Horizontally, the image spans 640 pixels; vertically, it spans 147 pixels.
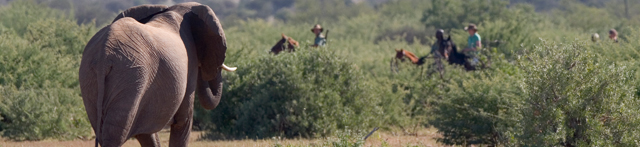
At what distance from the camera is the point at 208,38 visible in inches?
296

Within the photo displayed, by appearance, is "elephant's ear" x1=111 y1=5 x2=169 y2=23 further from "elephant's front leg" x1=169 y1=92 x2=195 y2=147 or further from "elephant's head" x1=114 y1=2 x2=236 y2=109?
"elephant's front leg" x1=169 y1=92 x2=195 y2=147

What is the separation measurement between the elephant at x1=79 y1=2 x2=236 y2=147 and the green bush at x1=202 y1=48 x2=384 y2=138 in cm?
587

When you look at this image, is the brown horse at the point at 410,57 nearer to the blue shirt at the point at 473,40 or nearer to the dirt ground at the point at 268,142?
Result: the blue shirt at the point at 473,40

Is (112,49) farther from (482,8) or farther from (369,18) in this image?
(369,18)

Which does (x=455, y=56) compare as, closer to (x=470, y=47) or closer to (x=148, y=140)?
(x=470, y=47)

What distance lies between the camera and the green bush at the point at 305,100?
1335 cm

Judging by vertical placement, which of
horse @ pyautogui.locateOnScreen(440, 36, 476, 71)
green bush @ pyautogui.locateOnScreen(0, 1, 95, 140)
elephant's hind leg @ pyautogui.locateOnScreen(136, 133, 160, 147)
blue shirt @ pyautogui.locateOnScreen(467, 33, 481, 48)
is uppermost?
elephant's hind leg @ pyautogui.locateOnScreen(136, 133, 160, 147)

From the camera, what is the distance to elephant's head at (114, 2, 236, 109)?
727 cm

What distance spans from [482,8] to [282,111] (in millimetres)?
27933

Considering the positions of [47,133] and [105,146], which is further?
[47,133]

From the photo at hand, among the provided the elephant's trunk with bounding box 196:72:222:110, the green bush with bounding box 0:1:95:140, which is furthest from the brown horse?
the elephant's trunk with bounding box 196:72:222:110

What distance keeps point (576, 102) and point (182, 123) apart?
12.1 ft

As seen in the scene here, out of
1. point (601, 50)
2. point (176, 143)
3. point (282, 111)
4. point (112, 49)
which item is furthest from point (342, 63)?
point (112, 49)

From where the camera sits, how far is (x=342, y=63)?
1385 centimetres
